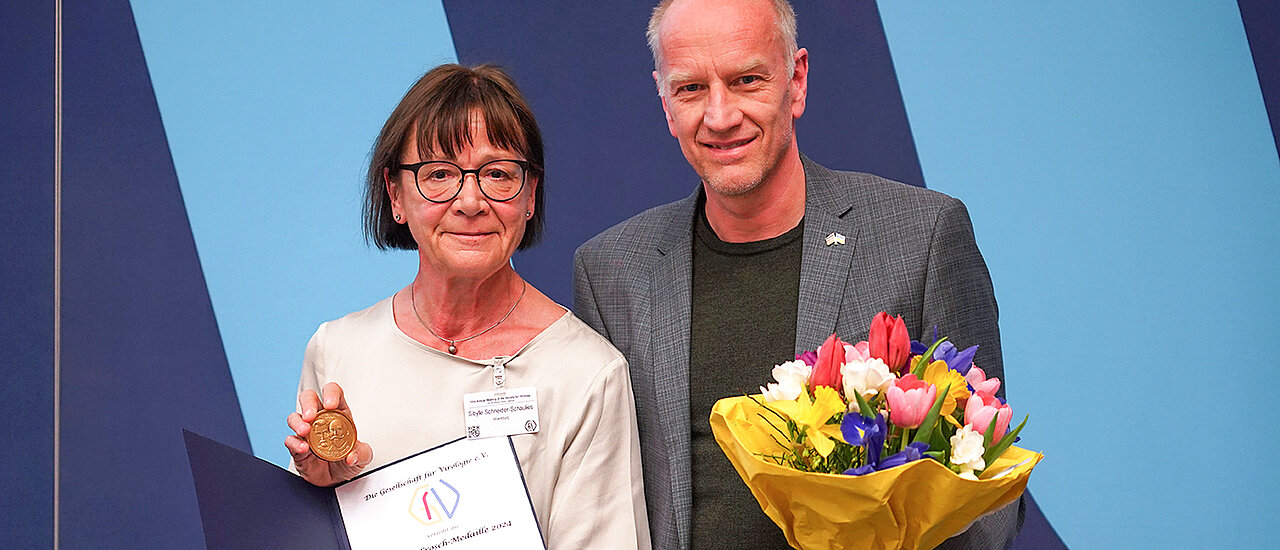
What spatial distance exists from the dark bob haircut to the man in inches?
14.3

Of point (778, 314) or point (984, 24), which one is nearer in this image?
point (778, 314)

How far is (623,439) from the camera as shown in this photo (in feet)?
6.93

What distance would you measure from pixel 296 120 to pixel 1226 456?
11.0 feet

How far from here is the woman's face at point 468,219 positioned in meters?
2.07

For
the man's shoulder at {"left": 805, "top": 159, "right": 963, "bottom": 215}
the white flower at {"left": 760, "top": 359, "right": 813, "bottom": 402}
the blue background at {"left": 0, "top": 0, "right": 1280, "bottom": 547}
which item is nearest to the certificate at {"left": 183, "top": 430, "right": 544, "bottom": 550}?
the white flower at {"left": 760, "top": 359, "right": 813, "bottom": 402}

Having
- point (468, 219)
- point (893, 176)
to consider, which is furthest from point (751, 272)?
point (893, 176)

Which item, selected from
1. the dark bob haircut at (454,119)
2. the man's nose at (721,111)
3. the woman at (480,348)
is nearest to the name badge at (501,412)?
the woman at (480,348)

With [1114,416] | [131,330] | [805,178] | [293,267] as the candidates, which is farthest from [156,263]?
[1114,416]

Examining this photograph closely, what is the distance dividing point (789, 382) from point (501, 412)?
25.4 inches

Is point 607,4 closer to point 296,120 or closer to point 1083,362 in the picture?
point 296,120

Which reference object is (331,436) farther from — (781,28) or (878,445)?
(781,28)

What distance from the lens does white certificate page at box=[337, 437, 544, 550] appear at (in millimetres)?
1968

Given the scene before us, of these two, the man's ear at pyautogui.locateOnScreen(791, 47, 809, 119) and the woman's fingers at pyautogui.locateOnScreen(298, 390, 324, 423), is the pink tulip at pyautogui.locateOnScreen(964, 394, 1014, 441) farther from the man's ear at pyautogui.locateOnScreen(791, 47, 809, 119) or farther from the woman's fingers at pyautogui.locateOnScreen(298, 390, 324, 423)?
the woman's fingers at pyautogui.locateOnScreen(298, 390, 324, 423)

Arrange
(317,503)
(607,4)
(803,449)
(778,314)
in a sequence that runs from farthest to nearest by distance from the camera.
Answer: (607,4) < (778,314) < (317,503) < (803,449)
